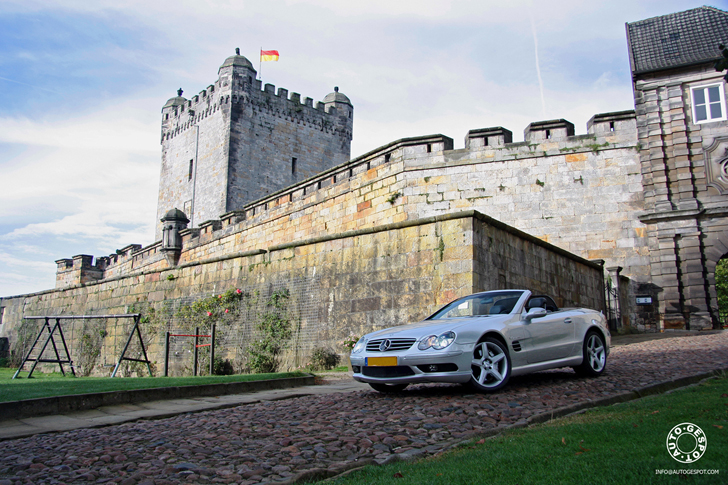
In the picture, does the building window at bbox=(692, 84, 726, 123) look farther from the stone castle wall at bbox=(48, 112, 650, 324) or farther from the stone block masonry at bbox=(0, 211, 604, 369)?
the stone block masonry at bbox=(0, 211, 604, 369)

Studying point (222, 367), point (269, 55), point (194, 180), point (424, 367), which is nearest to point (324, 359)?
point (222, 367)

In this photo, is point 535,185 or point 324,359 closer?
point 324,359

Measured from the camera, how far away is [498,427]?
167 inches

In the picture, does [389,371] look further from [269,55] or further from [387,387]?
[269,55]

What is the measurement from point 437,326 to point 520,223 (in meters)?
13.1

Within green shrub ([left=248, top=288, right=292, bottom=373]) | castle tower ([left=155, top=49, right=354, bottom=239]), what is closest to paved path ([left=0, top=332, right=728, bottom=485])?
green shrub ([left=248, top=288, right=292, bottom=373])

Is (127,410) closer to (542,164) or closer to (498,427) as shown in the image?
(498,427)

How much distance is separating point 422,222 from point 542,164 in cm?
953

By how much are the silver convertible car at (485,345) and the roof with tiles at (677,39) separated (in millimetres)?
17197

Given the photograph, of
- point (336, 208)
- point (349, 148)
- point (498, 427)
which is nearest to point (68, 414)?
point (498, 427)

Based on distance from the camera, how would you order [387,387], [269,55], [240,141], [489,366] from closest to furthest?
[489,366]
[387,387]
[240,141]
[269,55]

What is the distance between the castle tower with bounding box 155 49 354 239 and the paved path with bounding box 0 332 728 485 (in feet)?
103

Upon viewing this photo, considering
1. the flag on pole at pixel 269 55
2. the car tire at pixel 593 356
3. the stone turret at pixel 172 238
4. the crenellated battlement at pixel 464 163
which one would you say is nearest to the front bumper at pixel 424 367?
the car tire at pixel 593 356

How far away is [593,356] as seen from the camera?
7.15m
